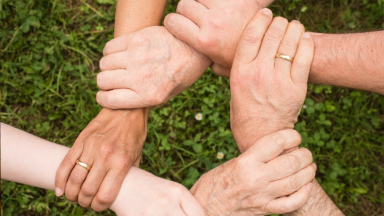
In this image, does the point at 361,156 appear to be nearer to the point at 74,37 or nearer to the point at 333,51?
the point at 333,51

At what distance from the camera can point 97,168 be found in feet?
6.76

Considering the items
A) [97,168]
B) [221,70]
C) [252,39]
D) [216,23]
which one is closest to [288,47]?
[252,39]

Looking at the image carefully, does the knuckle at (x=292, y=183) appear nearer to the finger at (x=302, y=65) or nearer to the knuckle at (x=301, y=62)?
the finger at (x=302, y=65)

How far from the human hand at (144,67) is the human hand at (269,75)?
0.46 meters

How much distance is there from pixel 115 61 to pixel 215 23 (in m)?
0.79

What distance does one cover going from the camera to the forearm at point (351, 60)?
1.90m

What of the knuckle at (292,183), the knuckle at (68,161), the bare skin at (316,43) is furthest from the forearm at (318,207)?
Answer: the knuckle at (68,161)

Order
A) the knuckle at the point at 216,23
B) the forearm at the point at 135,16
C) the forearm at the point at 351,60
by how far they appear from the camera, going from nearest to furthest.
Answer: the forearm at the point at 351,60 → the knuckle at the point at 216,23 → the forearm at the point at 135,16

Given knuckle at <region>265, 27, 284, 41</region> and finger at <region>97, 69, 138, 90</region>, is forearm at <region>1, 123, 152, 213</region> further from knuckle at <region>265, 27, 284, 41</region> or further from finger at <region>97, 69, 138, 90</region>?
knuckle at <region>265, 27, 284, 41</region>

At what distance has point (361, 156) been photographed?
125 inches

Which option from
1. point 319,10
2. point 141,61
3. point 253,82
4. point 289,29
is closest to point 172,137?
point 141,61

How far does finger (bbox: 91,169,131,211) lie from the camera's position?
2039 mm

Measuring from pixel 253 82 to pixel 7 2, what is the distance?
2919 mm

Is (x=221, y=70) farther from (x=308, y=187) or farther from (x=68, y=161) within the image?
(x=68, y=161)
